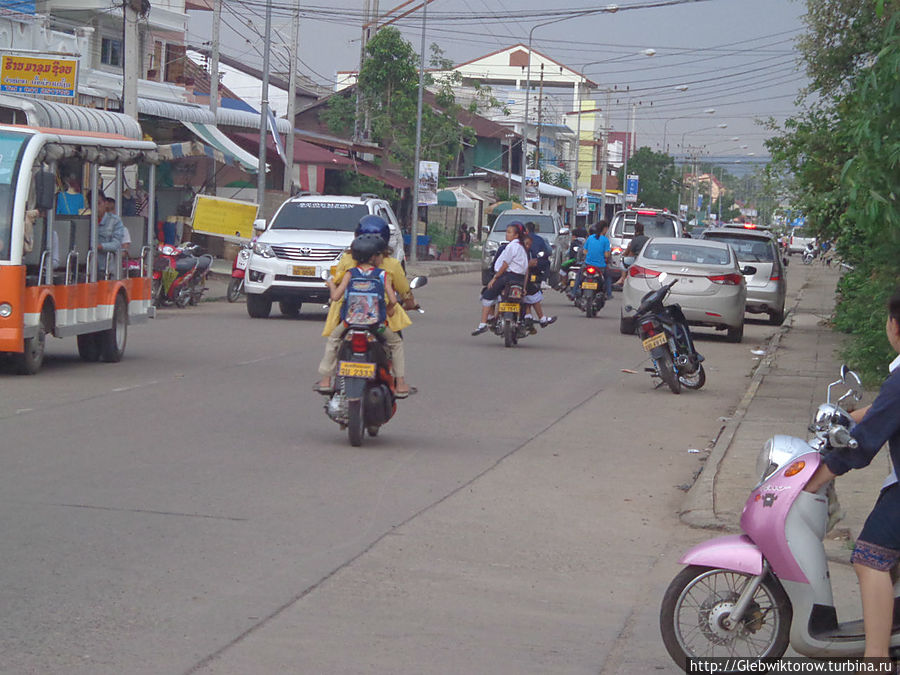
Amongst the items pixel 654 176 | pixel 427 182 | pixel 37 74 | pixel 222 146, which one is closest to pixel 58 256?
pixel 37 74

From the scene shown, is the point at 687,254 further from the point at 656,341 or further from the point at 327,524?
the point at 327,524

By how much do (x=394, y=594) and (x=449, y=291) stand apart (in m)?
26.8

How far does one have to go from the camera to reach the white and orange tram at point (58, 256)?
12.7 meters

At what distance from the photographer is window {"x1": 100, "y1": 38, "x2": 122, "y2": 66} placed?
39125mm

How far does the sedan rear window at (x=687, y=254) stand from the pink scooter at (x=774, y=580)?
15.9 meters

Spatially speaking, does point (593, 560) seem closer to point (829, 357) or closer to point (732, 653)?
point (732, 653)

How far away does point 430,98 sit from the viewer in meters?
63.0

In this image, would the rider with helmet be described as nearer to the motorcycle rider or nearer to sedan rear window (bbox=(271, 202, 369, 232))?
the motorcycle rider

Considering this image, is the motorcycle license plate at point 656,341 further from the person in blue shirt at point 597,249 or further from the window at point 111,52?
the window at point 111,52

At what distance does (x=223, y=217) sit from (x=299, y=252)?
325 inches

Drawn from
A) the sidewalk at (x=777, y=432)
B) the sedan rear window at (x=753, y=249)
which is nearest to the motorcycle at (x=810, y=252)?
the sedan rear window at (x=753, y=249)

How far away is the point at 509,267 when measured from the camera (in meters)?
18.2

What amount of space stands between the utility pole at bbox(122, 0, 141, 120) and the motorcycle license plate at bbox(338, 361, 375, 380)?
14.5 metres

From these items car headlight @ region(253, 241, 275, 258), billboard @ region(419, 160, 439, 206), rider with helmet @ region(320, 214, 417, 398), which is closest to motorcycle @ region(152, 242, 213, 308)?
car headlight @ region(253, 241, 275, 258)
